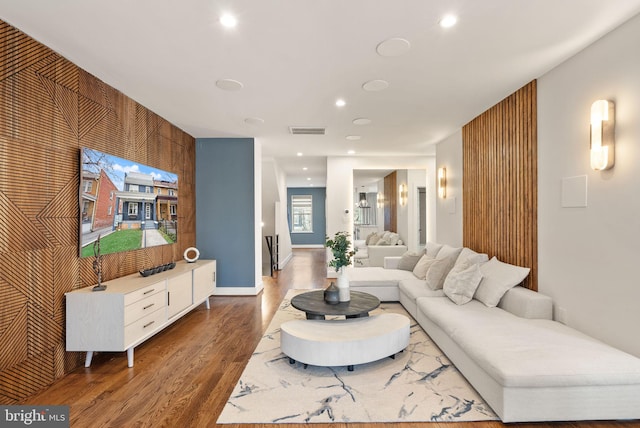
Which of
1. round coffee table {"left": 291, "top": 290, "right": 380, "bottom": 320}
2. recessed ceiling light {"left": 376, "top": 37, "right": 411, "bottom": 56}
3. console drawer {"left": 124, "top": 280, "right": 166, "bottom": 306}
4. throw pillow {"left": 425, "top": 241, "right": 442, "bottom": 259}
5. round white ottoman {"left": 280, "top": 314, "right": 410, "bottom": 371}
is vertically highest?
recessed ceiling light {"left": 376, "top": 37, "right": 411, "bottom": 56}

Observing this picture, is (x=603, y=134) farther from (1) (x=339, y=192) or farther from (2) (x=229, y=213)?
(1) (x=339, y=192)

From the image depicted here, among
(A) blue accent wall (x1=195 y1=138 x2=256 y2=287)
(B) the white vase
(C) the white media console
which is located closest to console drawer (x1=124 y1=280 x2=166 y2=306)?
(C) the white media console

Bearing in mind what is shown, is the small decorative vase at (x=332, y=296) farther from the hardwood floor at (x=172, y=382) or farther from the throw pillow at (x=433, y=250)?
the throw pillow at (x=433, y=250)

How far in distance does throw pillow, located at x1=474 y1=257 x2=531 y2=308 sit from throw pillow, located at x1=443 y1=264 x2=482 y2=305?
81mm

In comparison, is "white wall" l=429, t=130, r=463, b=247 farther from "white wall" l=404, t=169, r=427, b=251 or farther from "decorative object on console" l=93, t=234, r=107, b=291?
"decorative object on console" l=93, t=234, r=107, b=291

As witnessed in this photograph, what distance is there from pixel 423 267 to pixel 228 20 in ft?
13.3

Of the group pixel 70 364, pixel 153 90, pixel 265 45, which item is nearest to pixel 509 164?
pixel 265 45

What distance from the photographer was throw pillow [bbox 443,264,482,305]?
348 cm

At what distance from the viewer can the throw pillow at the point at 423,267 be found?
188 inches

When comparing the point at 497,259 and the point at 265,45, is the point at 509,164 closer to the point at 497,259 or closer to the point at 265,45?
the point at 497,259

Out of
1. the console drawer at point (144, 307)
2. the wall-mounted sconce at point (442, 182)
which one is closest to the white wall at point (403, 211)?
the wall-mounted sconce at point (442, 182)

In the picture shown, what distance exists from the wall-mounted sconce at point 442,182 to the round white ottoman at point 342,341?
128 inches

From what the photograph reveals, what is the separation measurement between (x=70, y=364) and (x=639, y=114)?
4.93 meters

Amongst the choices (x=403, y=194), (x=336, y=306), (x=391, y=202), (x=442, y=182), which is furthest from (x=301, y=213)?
(x=336, y=306)
